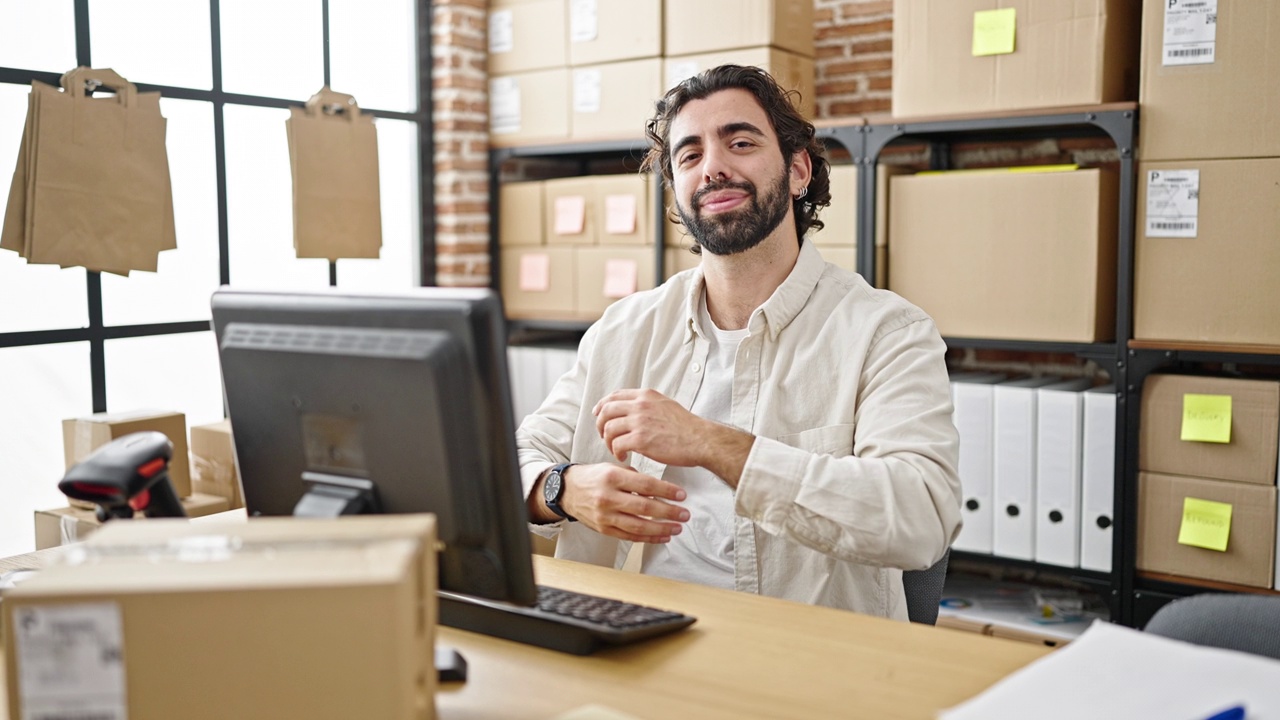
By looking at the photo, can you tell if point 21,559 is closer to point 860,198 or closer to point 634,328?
point 634,328

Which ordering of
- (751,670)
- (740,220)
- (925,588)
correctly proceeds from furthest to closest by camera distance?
(740,220), (925,588), (751,670)

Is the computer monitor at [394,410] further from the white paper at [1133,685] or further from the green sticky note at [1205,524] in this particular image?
the green sticky note at [1205,524]

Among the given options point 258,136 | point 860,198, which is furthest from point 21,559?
point 860,198

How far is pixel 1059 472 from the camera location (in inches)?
105

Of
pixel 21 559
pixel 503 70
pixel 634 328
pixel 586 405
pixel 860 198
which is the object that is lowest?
pixel 21 559

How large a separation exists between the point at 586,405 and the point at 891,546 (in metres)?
0.62

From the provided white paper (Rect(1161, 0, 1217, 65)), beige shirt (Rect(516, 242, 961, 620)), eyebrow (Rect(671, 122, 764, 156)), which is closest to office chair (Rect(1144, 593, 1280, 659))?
beige shirt (Rect(516, 242, 961, 620))

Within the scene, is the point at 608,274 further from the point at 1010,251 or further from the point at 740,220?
the point at 740,220

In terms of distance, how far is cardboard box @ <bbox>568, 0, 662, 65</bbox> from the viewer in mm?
3180

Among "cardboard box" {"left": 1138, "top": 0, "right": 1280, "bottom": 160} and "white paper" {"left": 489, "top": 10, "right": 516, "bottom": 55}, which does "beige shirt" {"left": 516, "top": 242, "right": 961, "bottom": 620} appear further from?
"white paper" {"left": 489, "top": 10, "right": 516, "bottom": 55}

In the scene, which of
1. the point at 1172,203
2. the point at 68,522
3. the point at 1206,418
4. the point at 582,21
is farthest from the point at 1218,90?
the point at 68,522

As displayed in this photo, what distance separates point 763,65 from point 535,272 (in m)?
0.95

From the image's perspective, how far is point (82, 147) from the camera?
248cm

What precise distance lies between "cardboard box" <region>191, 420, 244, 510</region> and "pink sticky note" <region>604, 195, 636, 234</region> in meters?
1.23
